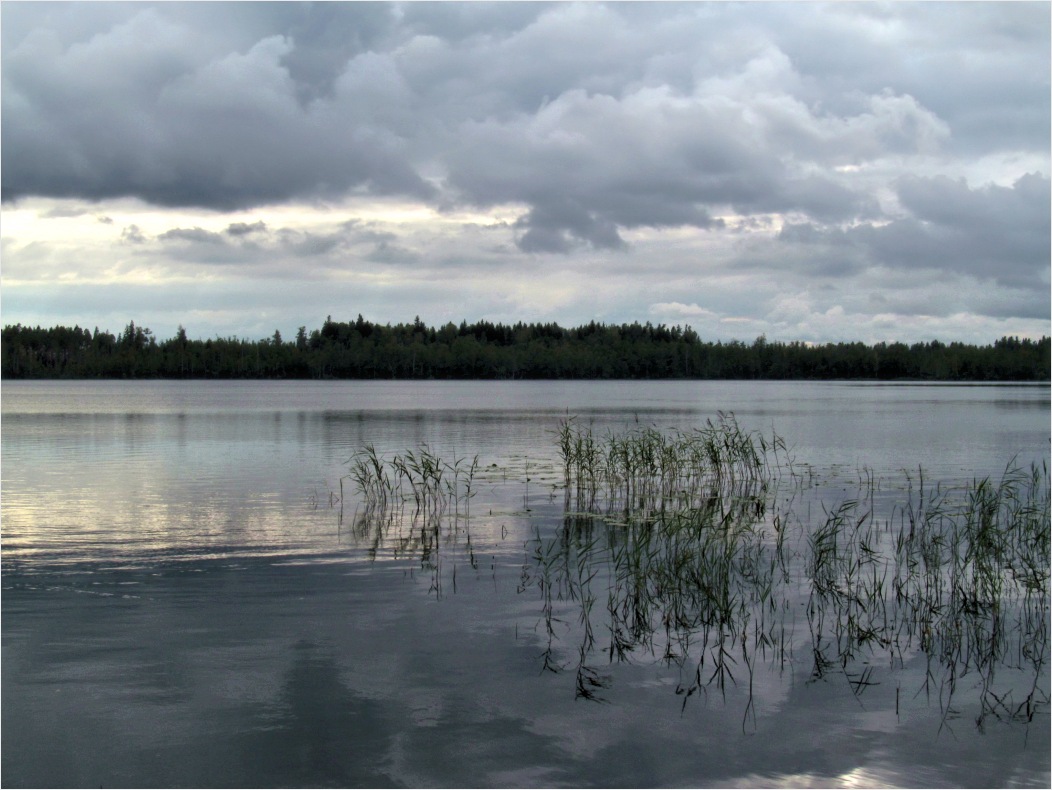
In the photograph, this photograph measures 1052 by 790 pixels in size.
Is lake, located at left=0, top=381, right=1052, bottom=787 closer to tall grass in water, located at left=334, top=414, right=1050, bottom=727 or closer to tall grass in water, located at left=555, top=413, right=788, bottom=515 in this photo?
tall grass in water, located at left=334, top=414, right=1050, bottom=727

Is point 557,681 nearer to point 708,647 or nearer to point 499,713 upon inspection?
point 499,713

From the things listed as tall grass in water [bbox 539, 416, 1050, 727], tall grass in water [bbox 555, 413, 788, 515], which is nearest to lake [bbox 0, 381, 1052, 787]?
tall grass in water [bbox 539, 416, 1050, 727]

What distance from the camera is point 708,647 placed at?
10.5 meters

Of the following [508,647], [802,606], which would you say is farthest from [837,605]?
[508,647]

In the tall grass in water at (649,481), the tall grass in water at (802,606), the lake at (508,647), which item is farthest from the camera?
the tall grass in water at (649,481)

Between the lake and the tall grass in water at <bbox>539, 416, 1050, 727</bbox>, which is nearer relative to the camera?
the lake

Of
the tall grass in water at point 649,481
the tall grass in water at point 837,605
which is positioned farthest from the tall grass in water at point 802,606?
the tall grass in water at point 649,481

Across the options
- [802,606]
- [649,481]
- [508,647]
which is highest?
[649,481]

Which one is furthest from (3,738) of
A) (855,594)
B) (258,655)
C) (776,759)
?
(855,594)

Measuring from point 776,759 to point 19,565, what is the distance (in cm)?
1196

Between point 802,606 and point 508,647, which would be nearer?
point 508,647

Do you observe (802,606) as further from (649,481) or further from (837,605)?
(649,481)

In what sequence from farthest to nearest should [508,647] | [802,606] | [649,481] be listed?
[649,481], [802,606], [508,647]

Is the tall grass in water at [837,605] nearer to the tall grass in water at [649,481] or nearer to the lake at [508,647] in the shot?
the lake at [508,647]
